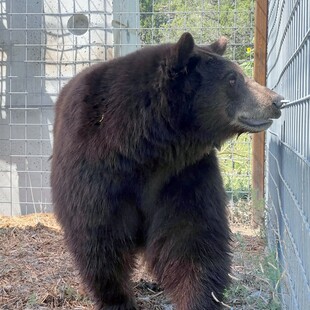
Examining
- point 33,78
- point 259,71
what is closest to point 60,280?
point 259,71

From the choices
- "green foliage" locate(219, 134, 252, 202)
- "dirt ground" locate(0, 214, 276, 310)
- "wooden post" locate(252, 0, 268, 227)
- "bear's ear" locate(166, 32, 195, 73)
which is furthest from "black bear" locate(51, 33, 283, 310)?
"green foliage" locate(219, 134, 252, 202)

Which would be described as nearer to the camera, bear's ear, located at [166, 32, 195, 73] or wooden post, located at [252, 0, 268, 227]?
bear's ear, located at [166, 32, 195, 73]

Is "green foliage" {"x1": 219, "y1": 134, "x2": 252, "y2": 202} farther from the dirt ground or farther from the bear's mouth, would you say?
the bear's mouth

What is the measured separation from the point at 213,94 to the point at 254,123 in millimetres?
299

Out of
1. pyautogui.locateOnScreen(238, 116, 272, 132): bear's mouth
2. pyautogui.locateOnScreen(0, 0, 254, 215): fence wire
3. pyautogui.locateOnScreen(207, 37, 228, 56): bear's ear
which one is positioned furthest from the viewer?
pyautogui.locateOnScreen(0, 0, 254, 215): fence wire

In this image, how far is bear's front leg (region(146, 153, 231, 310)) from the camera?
161 inches

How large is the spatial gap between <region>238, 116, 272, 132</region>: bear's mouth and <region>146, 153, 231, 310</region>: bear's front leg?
0.39 m

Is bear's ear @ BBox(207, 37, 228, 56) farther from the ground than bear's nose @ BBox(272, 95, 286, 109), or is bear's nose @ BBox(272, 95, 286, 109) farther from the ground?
bear's ear @ BBox(207, 37, 228, 56)

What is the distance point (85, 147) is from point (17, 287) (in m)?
1.61

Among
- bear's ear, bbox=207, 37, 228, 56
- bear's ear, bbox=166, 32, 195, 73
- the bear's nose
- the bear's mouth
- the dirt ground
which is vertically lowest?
the dirt ground

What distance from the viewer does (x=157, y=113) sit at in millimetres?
4047

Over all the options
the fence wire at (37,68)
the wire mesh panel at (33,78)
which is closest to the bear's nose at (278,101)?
the fence wire at (37,68)

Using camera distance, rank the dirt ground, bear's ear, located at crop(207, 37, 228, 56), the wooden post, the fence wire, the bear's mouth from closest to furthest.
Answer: the bear's mouth → bear's ear, located at crop(207, 37, 228, 56) → the dirt ground → the wooden post → the fence wire

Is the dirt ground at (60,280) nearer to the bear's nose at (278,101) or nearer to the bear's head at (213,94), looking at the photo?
the bear's head at (213,94)
